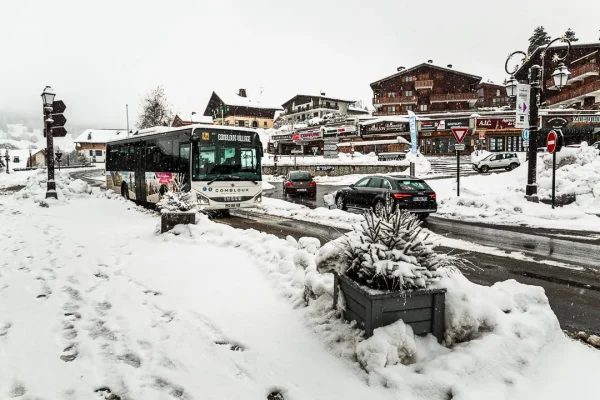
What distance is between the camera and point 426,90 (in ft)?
202

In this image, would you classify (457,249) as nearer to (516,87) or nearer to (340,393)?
(340,393)

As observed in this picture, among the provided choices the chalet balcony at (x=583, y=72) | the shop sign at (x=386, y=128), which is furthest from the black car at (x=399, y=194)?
the chalet balcony at (x=583, y=72)

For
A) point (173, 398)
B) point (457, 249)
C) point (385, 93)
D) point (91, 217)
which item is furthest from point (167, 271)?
point (385, 93)

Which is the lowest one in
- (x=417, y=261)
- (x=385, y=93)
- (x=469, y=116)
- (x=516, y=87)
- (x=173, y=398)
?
(x=173, y=398)

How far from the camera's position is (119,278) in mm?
6203

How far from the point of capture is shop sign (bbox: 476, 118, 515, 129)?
44194mm

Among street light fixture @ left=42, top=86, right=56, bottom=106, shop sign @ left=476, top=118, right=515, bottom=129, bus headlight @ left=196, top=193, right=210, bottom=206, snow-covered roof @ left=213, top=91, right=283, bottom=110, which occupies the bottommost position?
bus headlight @ left=196, top=193, right=210, bottom=206

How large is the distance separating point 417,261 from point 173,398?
2.42 m

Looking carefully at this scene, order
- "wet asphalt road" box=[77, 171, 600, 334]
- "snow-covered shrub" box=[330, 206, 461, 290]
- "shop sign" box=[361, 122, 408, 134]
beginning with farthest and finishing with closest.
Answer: "shop sign" box=[361, 122, 408, 134]
"wet asphalt road" box=[77, 171, 600, 334]
"snow-covered shrub" box=[330, 206, 461, 290]

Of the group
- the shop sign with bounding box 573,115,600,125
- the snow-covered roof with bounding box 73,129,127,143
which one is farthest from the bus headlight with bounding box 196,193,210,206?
the snow-covered roof with bounding box 73,129,127,143

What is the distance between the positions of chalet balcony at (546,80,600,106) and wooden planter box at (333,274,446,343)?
167 feet

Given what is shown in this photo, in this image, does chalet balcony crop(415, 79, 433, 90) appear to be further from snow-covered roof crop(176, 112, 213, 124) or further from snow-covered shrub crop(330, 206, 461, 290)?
snow-covered shrub crop(330, 206, 461, 290)

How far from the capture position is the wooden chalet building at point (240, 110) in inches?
3465

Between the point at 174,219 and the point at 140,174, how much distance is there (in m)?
8.94
